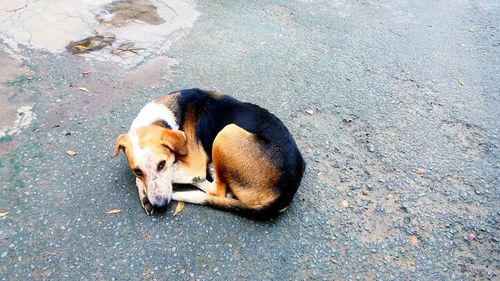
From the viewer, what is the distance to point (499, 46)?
245 inches

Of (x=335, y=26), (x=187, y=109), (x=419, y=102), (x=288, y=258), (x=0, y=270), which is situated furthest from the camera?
(x=335, y=26)

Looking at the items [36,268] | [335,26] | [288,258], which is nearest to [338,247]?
[288,258]

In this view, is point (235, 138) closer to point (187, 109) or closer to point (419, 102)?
point (187, 109)

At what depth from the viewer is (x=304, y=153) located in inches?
155

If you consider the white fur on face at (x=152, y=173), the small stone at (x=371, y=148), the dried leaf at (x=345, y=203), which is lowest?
the dried leaf at (x=345, y=203)

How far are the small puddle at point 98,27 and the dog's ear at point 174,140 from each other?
196 centimetres

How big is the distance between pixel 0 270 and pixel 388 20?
6269 millimetres

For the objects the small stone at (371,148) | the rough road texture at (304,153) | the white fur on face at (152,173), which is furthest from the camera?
the small stone at (371,148)

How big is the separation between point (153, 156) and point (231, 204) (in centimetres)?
72

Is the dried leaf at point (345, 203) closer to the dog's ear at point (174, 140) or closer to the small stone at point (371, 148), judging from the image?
the small stone at point (371, 148)

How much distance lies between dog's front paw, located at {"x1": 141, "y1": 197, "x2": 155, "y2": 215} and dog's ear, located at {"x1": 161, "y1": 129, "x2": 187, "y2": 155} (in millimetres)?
466

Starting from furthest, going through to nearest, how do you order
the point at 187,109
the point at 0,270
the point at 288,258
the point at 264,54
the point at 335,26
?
the point at 335,26 → the point at 264,54 → the point at 187,109 → the point at 288,258 → the point at 0,270

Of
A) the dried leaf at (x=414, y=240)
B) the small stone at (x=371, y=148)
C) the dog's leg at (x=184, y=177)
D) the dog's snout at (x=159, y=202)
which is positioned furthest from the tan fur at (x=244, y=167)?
the small stone at (x=371, y=148)

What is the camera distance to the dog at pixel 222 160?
3068 mm
